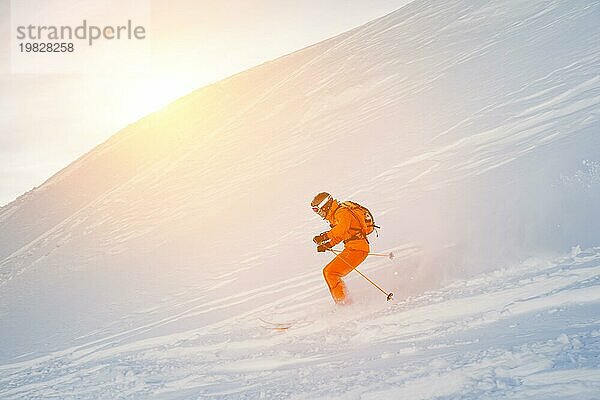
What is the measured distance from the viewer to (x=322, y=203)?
6348 millimetres

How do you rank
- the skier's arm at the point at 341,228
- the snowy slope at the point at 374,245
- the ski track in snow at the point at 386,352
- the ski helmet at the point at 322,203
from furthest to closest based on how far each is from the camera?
the ski helmet at the point at 322,203 < the skier's arm at the point at 341,228 < the snowy slope at the point at 374,245 < the ski track in snow at the point at 386,352

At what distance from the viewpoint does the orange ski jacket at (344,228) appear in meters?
6.20

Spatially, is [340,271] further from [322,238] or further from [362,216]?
[362,216]

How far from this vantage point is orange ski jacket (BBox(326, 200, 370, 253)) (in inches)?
244

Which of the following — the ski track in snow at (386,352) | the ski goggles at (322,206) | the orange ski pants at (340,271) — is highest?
the ski goggles at (322,206)

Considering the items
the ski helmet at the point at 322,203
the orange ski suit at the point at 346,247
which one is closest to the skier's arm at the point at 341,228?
the orange ski suit at the point at 346,247

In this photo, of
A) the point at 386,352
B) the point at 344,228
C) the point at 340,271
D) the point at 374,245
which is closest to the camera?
the point at 386,352

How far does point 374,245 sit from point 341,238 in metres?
1.90

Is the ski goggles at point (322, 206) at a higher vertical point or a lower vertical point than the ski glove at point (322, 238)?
higher

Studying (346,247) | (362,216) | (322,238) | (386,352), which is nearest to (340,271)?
(346,247)

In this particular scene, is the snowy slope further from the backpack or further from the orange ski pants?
the backpack

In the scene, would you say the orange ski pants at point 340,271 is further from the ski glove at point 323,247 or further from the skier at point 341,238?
the ski glove at point 323,247

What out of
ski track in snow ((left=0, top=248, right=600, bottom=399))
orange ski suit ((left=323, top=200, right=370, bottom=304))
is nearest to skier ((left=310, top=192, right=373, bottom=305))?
orange ski suit ((left=323, top=200, right=370, bottom=304))

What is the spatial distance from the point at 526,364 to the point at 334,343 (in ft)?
6.18
